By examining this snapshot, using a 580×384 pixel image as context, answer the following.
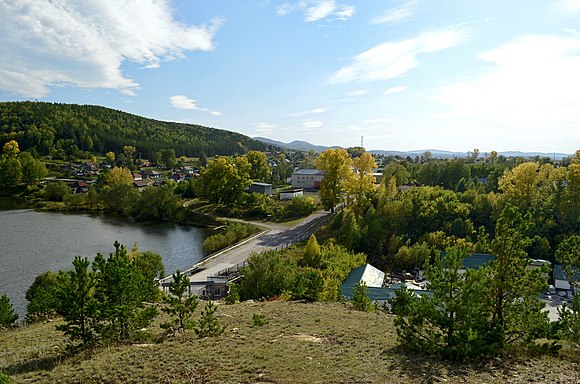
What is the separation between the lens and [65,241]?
1364 inches

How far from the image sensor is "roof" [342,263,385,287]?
22.3 m

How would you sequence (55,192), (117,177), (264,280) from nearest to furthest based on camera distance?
1. (264,280)
2. (55,192)
3. (117,177)

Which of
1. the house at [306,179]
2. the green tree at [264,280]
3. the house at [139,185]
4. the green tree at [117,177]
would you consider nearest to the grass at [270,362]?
the green tree at [264,280]

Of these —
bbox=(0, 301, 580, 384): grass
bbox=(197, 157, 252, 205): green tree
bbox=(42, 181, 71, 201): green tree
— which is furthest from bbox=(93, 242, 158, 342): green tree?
bbox=(42, 181, 71, 201): green tree

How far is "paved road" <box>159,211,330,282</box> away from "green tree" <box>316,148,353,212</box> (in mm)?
2910

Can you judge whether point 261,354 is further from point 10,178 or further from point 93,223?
point 10,178

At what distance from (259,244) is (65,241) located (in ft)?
57.2

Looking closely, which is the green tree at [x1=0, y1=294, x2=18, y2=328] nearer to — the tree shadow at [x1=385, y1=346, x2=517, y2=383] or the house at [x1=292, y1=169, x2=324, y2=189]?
the tree shadow at [x1=385, y1=346, x2=517, y2=383]

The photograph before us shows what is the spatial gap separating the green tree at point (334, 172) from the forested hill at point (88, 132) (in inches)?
2751

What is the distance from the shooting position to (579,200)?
92.8 ft

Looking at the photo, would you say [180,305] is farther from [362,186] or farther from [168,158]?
[168,158]

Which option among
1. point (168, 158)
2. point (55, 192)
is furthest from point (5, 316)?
point (168, 158)

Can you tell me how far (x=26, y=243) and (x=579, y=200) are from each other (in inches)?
1701

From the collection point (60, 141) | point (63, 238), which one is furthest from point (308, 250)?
point (60, 141)
